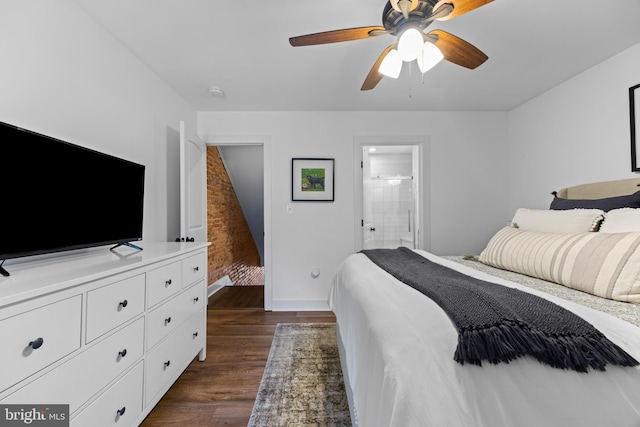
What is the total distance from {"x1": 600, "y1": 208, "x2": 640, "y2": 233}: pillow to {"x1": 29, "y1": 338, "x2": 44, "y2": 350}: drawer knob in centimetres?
258

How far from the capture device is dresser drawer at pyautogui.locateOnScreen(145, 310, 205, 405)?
1469mm

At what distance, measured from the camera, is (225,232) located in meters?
4.43

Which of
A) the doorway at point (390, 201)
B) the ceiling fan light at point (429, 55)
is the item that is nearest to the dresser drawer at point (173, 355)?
the ceiling fan light at point (429, 55)

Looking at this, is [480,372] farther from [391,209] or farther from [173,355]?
[391,209]

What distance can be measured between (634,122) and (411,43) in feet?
6.47

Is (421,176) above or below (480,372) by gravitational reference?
above

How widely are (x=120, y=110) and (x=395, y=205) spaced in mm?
4062

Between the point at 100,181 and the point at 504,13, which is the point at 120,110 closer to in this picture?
the point at 100,181

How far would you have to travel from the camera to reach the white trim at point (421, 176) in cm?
329

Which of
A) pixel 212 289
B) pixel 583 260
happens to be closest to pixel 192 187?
pixel 212 289

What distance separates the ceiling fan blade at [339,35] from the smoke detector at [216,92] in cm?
153

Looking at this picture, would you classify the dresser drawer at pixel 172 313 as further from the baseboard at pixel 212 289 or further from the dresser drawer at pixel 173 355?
the baseboard at pixel 212 289

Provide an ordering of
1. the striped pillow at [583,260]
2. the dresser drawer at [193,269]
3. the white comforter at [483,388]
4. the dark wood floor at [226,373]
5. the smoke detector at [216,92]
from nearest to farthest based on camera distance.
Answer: the white comforter at [483,388], the striped pillow at [583,260], the dark wood floor at [226,373], the dresser drawer at [193,269], the smoke detector at [216,92]

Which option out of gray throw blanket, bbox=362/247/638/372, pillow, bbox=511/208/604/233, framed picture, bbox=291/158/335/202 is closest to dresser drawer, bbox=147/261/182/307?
gray throw blanket, bbox=362/247/638/372
